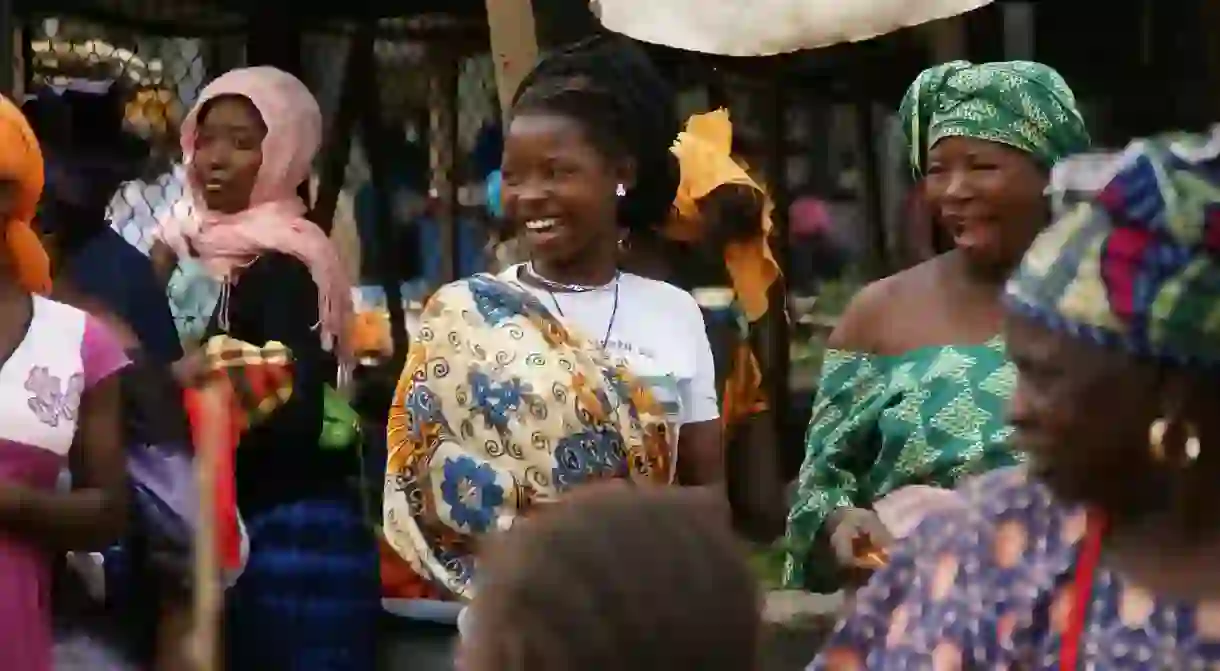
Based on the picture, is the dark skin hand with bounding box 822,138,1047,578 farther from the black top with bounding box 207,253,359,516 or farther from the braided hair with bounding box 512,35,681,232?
the black top with bounding box 207,253,359,516

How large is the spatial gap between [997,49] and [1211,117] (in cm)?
73

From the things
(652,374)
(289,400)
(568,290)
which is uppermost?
(568,290)

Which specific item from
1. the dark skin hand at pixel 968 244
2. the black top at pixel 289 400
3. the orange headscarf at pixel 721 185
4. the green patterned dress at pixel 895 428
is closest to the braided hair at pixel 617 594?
the green patterned dress at pixel 895 428

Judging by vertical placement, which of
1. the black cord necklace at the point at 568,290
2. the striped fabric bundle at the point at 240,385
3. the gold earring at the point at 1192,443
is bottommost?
the striped fabric bundle at the point at 240,385

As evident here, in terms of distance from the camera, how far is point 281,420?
3871mm

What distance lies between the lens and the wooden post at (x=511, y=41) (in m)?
4.25

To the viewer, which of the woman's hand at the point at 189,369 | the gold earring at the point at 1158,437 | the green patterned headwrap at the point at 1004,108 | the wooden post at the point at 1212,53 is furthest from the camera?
the wooden post at the point at 1212,53

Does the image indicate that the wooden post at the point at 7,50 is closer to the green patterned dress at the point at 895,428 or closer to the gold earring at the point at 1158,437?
the green patterned dress at the point at 895,428

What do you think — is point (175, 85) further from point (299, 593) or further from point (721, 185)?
point (299, 593)

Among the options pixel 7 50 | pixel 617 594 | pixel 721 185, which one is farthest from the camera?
pixel 721 185

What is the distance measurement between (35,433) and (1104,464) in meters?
1.74

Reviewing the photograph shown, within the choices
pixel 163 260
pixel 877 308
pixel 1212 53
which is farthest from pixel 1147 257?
pixel 1212 53

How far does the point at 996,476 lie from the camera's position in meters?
2.00

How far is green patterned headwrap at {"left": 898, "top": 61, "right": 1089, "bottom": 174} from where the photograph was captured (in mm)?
3031
